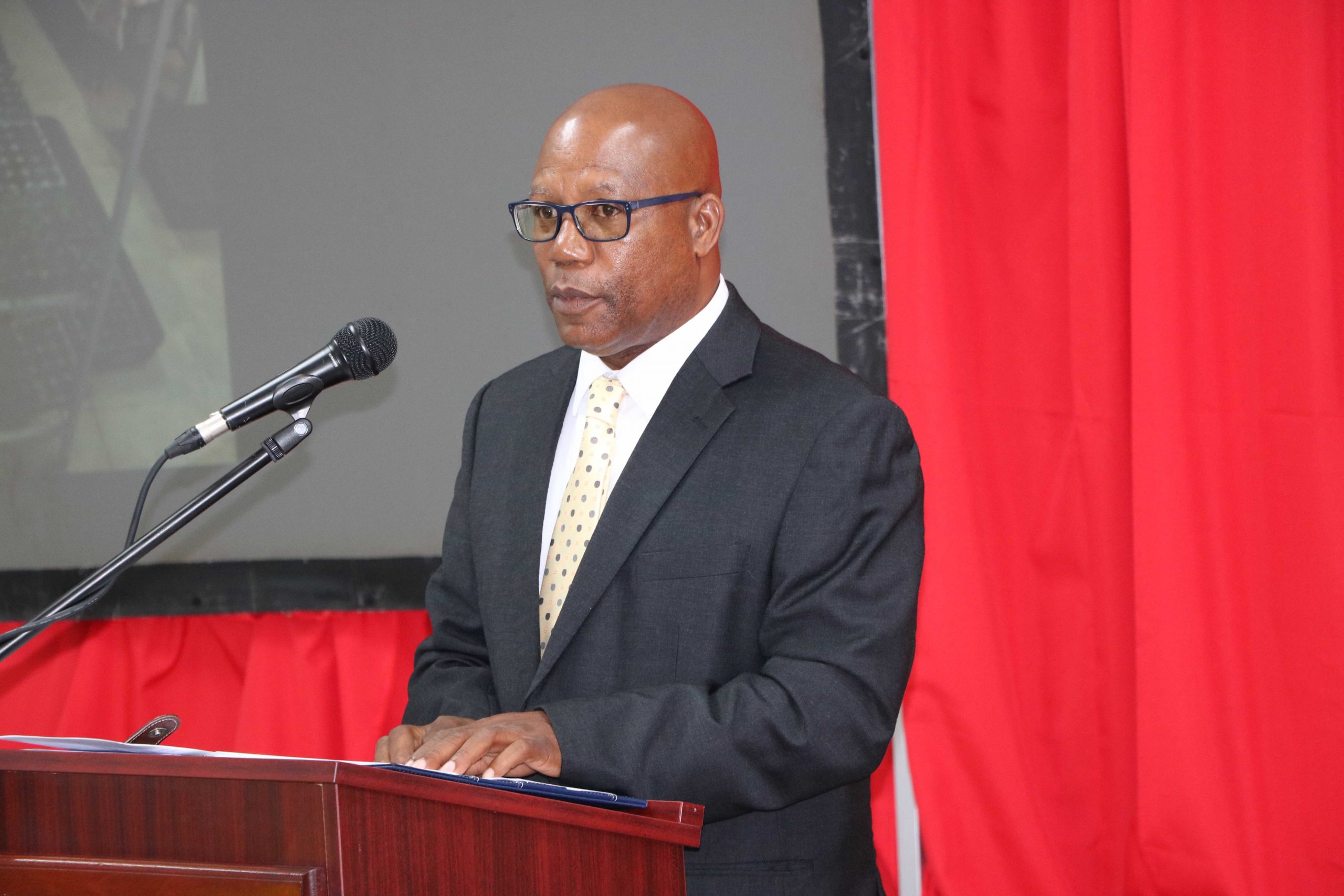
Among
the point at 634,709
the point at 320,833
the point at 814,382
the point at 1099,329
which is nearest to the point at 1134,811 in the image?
the point at 1099,329

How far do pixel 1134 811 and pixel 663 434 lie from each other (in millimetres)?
1427

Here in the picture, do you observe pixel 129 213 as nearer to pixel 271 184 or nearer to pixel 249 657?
pixel 271 184

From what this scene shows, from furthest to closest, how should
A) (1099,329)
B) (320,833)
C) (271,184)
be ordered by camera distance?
(271,184)
(1099,329)
(320,833)

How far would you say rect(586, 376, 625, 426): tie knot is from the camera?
1544 mm

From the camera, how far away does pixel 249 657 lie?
8.49 feet

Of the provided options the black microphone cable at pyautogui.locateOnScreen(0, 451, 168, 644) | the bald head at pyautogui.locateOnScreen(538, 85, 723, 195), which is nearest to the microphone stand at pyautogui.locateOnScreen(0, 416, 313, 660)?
the black microphone cable at pyautogui.locateOnScreen(0, 451, 168, 644)

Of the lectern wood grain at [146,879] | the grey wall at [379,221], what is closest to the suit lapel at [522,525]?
the lectern wood grain at [146,879]

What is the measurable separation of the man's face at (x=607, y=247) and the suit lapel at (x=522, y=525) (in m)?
0.18

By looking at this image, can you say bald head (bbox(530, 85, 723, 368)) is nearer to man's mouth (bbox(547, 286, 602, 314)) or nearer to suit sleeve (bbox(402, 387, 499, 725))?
man's mouth (bbox(547, 286, 602, 314))

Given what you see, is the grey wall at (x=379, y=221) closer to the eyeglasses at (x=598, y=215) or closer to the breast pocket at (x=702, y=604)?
the eyeglasses at (x=598, y=215)

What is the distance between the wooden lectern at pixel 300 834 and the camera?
33.2 inches

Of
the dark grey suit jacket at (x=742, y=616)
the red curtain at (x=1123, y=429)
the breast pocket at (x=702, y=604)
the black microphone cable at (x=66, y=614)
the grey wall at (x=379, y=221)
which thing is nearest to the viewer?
the black microphone cable at (x=66, y=614)


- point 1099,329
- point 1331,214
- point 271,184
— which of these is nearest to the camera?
point 1331,214

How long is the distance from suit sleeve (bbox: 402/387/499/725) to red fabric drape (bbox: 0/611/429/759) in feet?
3.07
